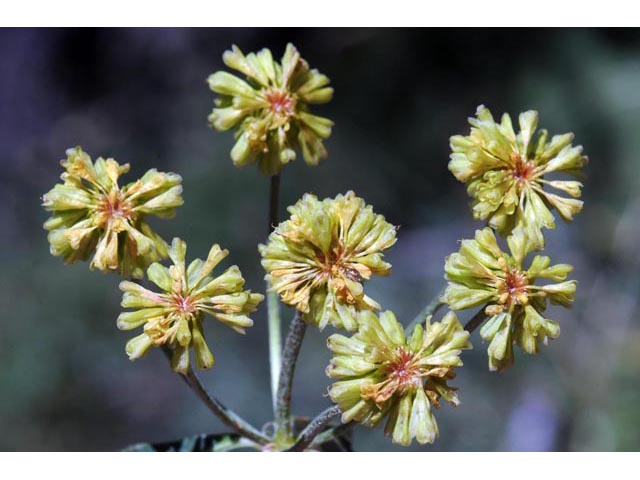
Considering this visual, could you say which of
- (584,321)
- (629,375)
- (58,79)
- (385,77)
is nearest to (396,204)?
(385,77)

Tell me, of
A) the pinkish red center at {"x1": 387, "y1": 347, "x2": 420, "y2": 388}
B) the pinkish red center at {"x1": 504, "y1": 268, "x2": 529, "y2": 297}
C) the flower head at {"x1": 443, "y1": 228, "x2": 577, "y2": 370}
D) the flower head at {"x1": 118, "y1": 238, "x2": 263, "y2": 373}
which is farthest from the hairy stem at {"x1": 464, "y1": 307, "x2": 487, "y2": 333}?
the flower head at {"x1": 118, "y1": 238, "x2": 263, "y2": 373}

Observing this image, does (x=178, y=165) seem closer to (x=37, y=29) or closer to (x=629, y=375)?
(x=37, y=29)

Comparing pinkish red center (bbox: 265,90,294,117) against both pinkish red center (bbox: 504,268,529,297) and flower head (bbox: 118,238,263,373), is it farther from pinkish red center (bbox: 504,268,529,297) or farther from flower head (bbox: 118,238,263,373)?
pinkish red center (bbox: 504,268,529,297)

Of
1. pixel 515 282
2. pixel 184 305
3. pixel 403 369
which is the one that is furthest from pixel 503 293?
pixel 184 305

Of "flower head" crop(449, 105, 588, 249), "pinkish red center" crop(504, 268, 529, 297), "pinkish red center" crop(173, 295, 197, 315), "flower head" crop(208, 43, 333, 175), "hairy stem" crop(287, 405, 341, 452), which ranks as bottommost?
"hairy stem" crop(287, 405, 341, 452)

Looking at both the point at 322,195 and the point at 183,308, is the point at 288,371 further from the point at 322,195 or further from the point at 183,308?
the point at 322,195

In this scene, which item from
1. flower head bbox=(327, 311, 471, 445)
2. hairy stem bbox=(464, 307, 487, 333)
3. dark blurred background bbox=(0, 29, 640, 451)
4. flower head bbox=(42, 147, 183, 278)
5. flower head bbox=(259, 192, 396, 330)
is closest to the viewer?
flower head bbox=(327, 311, 471, 445)
